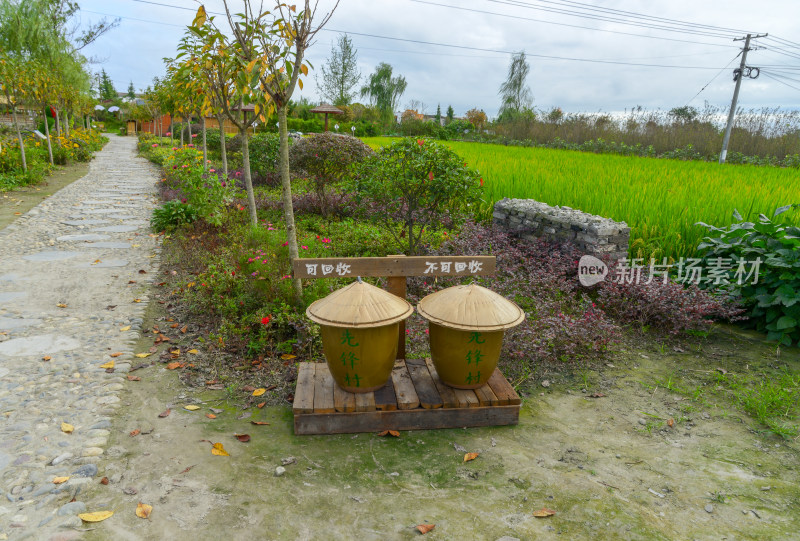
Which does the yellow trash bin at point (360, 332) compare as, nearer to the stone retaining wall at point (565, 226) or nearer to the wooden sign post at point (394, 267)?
the wooden sign post at point (394, 267)

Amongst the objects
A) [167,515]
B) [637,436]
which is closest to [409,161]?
[637,436]

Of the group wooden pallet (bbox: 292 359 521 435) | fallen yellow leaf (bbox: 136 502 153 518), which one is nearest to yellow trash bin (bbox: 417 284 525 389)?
wooden pallet (bbox: 292 359 521 435)

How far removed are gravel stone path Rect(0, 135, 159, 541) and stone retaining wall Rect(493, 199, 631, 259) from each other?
4.34 meters

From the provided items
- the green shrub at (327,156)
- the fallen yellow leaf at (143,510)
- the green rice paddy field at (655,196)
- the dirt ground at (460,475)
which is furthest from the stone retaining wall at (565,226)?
the fallen yellow leaf at (143,510)

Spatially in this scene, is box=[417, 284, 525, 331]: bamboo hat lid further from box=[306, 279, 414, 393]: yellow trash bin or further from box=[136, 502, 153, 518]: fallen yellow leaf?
box=[136, 502, 153, 518]: fallen yellow leaf

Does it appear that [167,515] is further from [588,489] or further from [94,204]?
[94,204]

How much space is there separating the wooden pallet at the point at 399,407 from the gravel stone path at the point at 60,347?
1.12m

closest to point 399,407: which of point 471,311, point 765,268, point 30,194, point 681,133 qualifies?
point 471,311

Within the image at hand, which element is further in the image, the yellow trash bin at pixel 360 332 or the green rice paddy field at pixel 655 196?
the green rice paddy field at pixel 655 196

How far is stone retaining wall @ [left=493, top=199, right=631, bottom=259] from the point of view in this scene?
5.09 meters

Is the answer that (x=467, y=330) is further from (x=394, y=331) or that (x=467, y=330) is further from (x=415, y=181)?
(x=415, y=181)

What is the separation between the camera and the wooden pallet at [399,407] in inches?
110

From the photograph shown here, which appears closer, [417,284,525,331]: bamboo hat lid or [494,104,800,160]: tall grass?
[417,284,525,331]: bamboo hat lid

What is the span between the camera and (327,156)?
748cm
